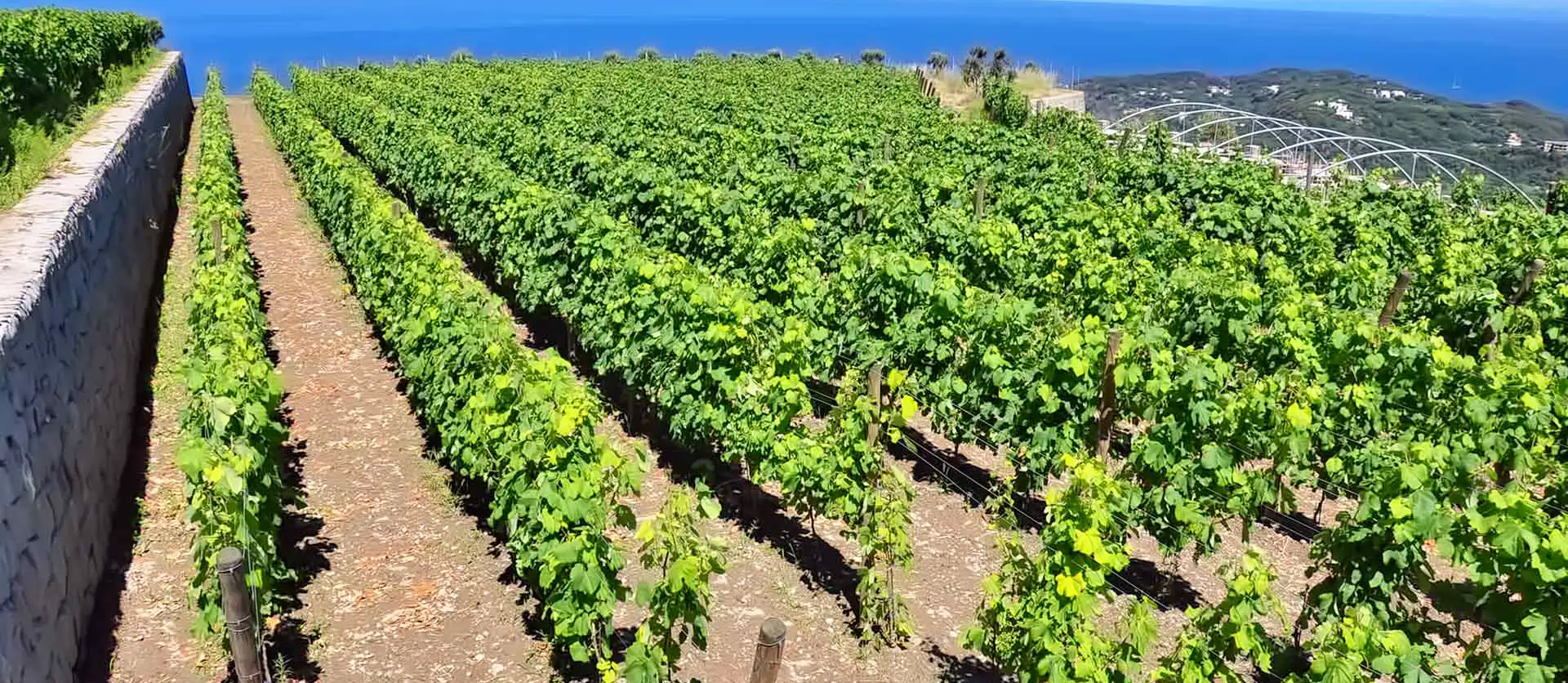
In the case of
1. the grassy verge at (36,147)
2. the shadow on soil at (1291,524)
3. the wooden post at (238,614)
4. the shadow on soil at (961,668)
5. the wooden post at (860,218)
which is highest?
the grassy verge at (36,147)

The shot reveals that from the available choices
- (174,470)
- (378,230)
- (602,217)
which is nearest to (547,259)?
(602,217)

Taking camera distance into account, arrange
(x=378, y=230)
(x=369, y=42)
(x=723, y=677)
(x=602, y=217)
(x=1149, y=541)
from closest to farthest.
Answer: (x=723, y=677)
(x=1149, y=541)
(x=602, y=217)
(x=378, y=230)
(x=369, y=42)

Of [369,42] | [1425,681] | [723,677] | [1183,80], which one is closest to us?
[1425,681]

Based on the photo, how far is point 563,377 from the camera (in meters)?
5.98

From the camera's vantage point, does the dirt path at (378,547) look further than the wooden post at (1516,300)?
No

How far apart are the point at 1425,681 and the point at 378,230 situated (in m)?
9.25

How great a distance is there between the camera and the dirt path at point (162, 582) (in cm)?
550

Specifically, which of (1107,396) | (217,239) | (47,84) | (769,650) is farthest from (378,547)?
(47,84)

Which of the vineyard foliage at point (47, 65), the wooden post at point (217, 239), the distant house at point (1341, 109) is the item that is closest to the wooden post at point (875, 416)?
the wooden post at point (217, 239)

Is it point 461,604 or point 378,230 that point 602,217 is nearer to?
point 378,230

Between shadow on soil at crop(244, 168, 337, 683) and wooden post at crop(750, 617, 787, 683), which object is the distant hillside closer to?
wooden post at crop(750, 617, 787, 683)

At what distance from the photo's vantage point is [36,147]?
35.5 feet

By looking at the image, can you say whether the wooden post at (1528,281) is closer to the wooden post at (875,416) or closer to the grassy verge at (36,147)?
the wooden post at (875,416)

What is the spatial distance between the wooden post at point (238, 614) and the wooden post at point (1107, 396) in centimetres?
517
